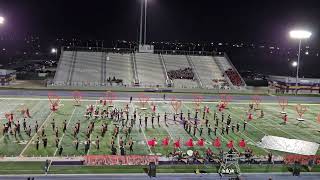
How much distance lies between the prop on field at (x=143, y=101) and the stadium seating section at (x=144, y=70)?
8.88m

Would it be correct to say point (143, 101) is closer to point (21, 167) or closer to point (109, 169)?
point (109, 169)

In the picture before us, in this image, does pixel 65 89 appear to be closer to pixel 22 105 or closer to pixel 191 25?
pixel 22 105

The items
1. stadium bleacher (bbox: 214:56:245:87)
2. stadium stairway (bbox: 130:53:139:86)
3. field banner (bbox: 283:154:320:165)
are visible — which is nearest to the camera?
field banner (bbox: 283:154:320:165)

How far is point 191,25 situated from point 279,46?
24.0m

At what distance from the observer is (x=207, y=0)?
68000 millimetres

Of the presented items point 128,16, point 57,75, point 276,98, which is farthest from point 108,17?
point 276,98

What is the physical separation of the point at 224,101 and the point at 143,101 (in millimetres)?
9073

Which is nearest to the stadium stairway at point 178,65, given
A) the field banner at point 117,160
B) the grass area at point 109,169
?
the field banner at point 117,160

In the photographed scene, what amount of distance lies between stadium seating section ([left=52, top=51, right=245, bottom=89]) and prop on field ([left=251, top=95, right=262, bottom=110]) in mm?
8413

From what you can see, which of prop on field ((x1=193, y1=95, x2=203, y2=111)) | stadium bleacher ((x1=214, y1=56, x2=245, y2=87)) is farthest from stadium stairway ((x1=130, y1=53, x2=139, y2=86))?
stadium bleacher ((x1=214, y1=56, x2=245, y2=87))

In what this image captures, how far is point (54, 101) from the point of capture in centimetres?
4003

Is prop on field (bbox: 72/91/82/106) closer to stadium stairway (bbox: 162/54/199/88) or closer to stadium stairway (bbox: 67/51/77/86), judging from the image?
stadium stairway (bbox: 67/51/77/86)

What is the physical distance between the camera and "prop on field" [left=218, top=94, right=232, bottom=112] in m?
39.3

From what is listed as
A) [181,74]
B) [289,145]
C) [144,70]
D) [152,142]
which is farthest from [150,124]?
[144,70]
